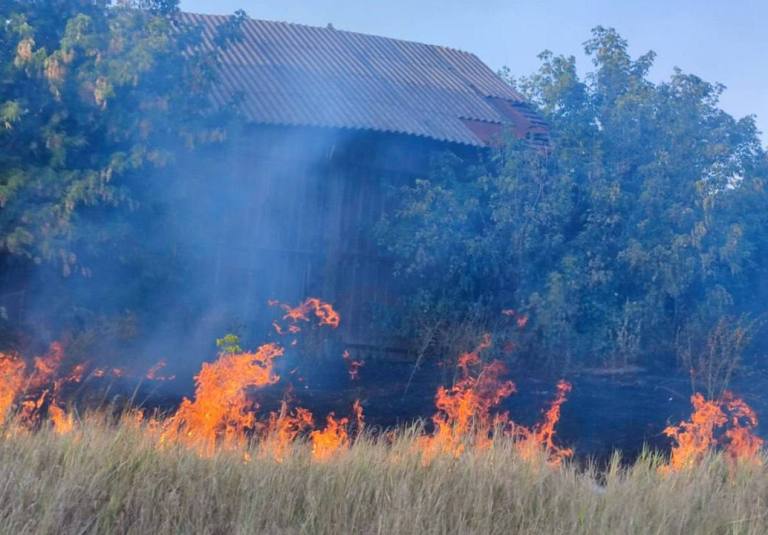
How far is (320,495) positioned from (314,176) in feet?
25.9

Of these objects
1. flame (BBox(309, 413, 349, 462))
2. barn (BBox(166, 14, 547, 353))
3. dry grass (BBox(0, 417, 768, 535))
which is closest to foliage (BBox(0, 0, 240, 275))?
barn (BBox(166, 14, 547, 353))

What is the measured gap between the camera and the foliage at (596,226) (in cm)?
1165

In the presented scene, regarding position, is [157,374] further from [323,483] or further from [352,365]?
[323,483]

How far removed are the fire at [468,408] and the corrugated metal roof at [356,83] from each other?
12.3 feet

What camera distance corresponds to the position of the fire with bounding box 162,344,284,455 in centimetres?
643

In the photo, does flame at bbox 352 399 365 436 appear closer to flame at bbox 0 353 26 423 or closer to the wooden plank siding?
flame at bbox 0 353 26 423

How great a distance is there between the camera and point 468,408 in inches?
340

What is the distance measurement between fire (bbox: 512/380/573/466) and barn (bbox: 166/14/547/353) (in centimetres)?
344

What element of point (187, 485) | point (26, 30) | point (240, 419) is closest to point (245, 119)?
point (26, 30)

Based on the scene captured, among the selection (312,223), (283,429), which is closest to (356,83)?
(312,223)

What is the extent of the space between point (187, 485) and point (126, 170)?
524 cm

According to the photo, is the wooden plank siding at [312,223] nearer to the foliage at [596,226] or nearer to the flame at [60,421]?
the foliage at [596,226]

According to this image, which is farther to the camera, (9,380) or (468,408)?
(468,408)

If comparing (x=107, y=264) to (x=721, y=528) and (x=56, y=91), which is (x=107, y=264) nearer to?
(x=56, y=91)
